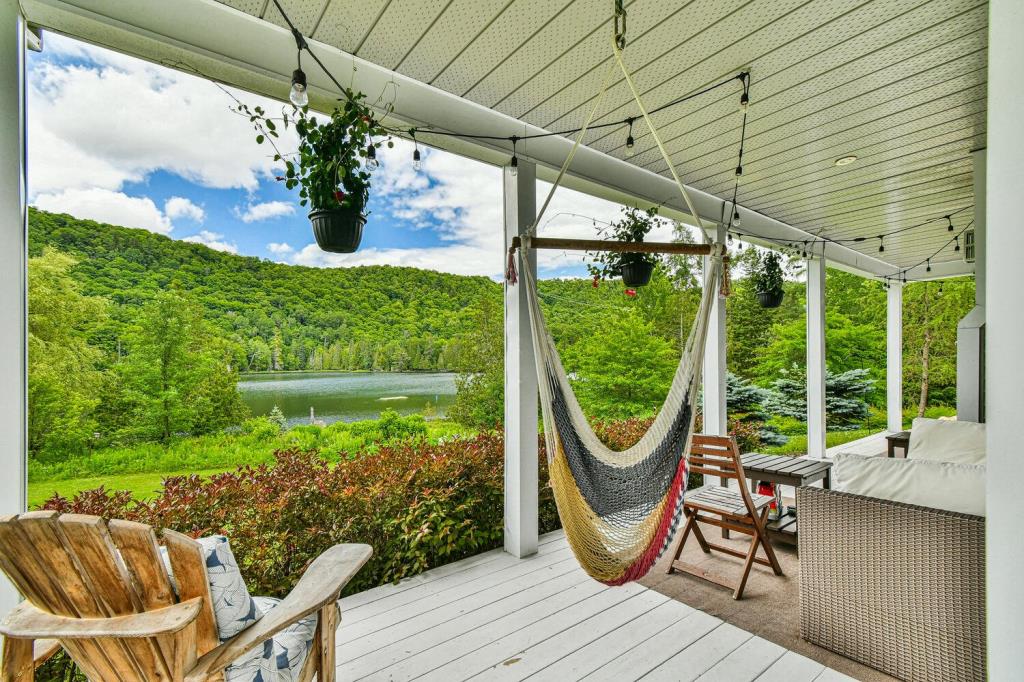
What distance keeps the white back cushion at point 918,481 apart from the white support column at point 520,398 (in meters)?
1.44

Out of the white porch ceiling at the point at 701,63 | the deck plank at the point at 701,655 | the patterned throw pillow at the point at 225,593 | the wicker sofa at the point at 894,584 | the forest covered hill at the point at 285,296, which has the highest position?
the white porch ceiling at the point at 701,63

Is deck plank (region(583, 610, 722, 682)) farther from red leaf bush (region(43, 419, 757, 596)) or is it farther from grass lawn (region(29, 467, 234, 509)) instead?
grass lawn (region(29, 467, 234, 509))

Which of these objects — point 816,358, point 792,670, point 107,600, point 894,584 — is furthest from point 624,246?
point 816,358

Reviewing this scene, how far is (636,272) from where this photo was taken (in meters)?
2.86

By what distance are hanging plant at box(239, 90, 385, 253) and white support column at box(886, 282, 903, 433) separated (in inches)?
285

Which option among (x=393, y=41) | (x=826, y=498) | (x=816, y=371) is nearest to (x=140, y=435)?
(x=393, y=41)

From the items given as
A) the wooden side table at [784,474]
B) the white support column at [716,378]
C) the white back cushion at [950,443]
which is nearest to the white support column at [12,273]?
the wooden side table at [784,474]

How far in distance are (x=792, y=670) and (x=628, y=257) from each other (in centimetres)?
208

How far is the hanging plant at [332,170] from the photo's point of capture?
5.20ft

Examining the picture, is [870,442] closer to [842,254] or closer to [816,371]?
[816,371]

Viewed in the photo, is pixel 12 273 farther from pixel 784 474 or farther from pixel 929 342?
pixel 929 342

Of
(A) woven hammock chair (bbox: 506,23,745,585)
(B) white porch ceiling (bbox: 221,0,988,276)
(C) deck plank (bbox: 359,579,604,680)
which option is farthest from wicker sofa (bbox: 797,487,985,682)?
(B) white porch ceiling (bbox: 221,0,988,276)

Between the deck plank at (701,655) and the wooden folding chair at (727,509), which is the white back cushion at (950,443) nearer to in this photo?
the wooden folding chair at (727,509)

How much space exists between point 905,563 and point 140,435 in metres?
2.88
